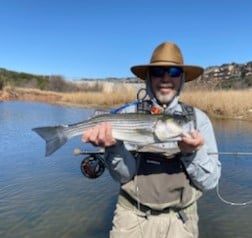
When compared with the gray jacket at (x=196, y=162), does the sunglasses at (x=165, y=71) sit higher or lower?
higher

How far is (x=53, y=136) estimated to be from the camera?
3059mm

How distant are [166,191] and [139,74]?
1.04 m

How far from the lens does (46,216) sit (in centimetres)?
711

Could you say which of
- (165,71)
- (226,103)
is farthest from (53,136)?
(226,103)

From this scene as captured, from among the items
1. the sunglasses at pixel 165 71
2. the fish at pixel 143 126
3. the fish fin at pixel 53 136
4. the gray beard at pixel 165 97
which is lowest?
→ the fish fin at pixel 53 136

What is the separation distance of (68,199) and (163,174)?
5.19m

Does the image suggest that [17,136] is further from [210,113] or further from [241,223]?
[210,113]

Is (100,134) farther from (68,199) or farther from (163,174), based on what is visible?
(68,199)

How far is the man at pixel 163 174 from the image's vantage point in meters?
3.13

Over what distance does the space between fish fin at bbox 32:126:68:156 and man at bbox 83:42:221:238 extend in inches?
13.7

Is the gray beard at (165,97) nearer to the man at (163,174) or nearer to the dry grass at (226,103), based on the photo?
the man at (163,174)

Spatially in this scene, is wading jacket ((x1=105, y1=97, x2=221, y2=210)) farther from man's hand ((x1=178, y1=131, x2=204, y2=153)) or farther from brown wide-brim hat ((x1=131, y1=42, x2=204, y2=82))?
brown wide-brim hat ((x1=131, y1=42, x2=204, y2=82))

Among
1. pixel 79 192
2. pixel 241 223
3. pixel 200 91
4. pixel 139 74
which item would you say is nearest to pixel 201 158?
pixel 139 74

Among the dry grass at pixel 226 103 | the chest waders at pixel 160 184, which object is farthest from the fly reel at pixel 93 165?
the dry grass at pixel 226 103
